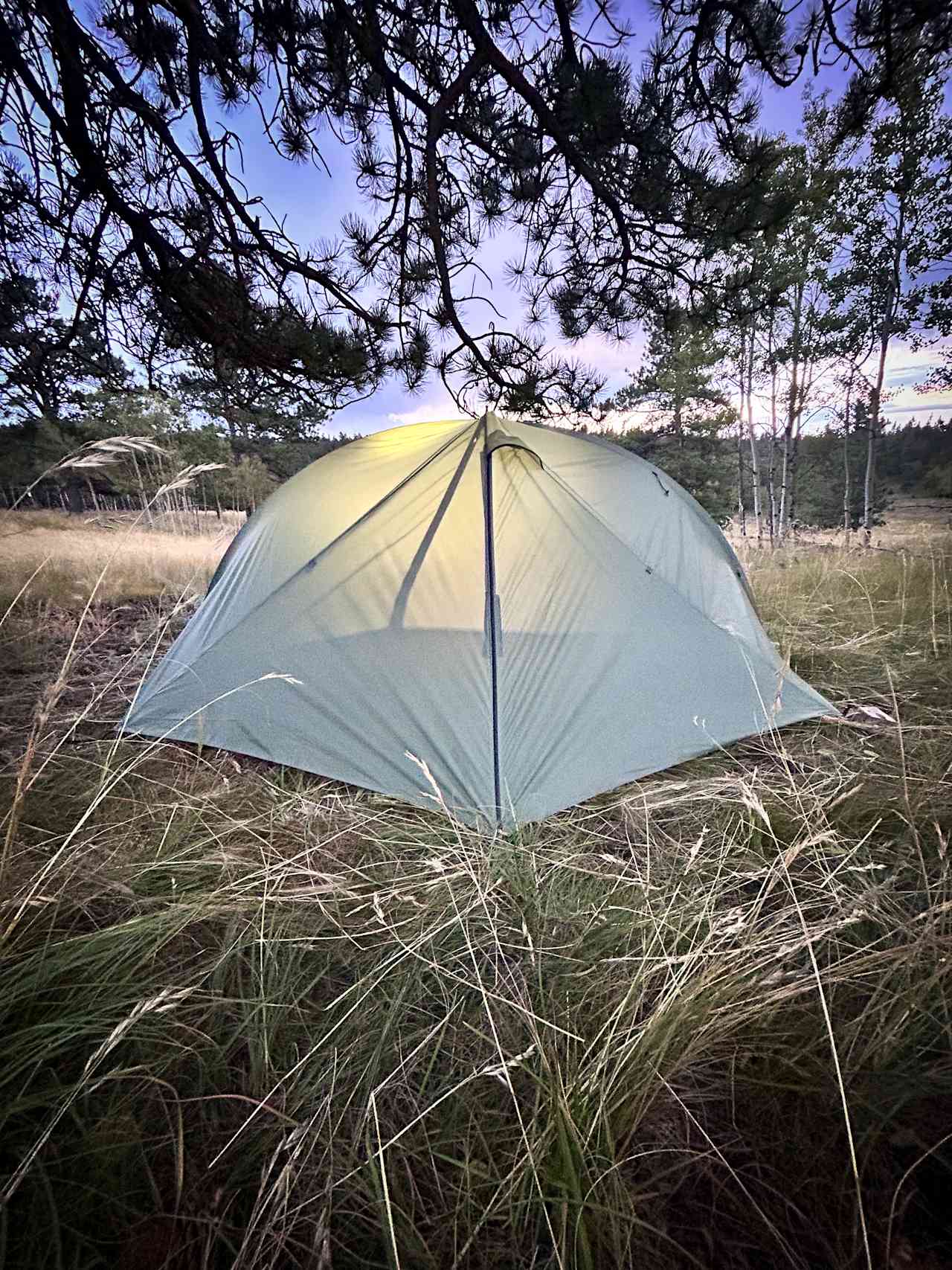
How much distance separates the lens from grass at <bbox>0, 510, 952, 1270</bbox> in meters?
0.71

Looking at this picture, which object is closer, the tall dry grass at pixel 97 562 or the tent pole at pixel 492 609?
the tent pole at pixel 492 609

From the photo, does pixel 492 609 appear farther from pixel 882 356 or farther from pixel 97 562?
pixel 882 356

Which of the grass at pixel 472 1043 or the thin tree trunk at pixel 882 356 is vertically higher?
the thin tree trunk at pixel 882 356

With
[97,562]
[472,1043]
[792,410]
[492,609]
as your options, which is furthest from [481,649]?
[792,410]

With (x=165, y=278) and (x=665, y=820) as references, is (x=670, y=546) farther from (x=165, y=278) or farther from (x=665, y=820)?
(x=165, y=278)

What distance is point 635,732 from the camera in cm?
190

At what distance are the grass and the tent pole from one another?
243mm

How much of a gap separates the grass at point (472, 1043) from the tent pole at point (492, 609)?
243 mm

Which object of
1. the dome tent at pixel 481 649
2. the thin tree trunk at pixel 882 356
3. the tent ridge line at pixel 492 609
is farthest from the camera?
the thin tree trunk at pixel 882 356

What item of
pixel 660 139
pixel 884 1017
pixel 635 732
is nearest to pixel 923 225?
pixel 660 139

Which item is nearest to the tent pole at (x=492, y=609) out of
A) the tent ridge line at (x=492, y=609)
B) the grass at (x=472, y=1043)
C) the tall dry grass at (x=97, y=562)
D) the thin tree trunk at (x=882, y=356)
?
the tent ridge line at (x=492, y=609)

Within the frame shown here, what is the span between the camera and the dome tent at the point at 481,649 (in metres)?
1.83

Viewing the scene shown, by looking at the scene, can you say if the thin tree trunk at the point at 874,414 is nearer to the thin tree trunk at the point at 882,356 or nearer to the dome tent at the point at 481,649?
the thin tree trunk at the point at 882,356

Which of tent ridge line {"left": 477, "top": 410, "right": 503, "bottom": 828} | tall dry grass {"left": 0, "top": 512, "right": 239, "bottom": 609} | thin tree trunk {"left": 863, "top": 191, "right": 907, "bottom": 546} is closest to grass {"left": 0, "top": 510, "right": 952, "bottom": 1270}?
tent ridge line {"left": 477, "top": 410, "right": 503, "bottom": 828}
